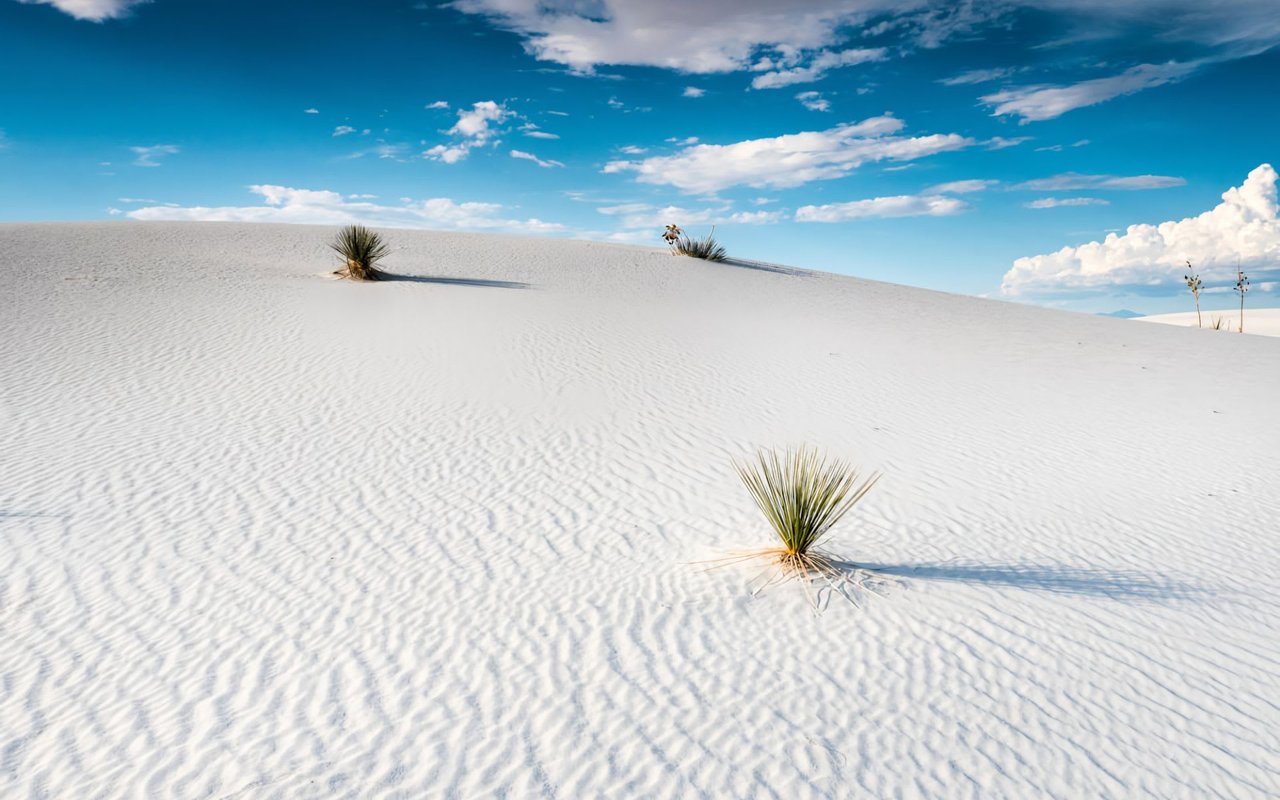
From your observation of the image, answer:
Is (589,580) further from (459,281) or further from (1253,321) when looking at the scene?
(1253,321)

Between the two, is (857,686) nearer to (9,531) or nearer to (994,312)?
(9,531)

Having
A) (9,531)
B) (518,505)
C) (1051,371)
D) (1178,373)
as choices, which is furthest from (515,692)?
(1178,373)

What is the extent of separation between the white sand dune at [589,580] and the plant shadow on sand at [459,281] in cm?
517

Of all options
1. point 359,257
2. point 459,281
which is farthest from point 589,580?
point 459,281

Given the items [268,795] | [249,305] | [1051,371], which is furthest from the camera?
[249,305]

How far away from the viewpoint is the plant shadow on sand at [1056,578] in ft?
14.9

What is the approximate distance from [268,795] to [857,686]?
8.25 feet

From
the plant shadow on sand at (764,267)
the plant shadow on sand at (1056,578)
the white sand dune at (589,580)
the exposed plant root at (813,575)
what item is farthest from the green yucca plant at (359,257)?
the plant shadow on sand at (1056,578)

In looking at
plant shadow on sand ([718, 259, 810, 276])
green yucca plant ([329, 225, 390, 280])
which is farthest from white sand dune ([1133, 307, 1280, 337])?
green yucca plant ([329, 225, 390, 280])

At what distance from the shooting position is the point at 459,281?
16375 mm

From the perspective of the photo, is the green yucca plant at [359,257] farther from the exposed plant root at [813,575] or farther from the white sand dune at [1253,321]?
the white sand dune at [1253,321]

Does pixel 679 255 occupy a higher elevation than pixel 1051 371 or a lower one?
higher

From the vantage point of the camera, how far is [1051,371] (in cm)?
1155

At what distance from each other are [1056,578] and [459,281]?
45.3ft
